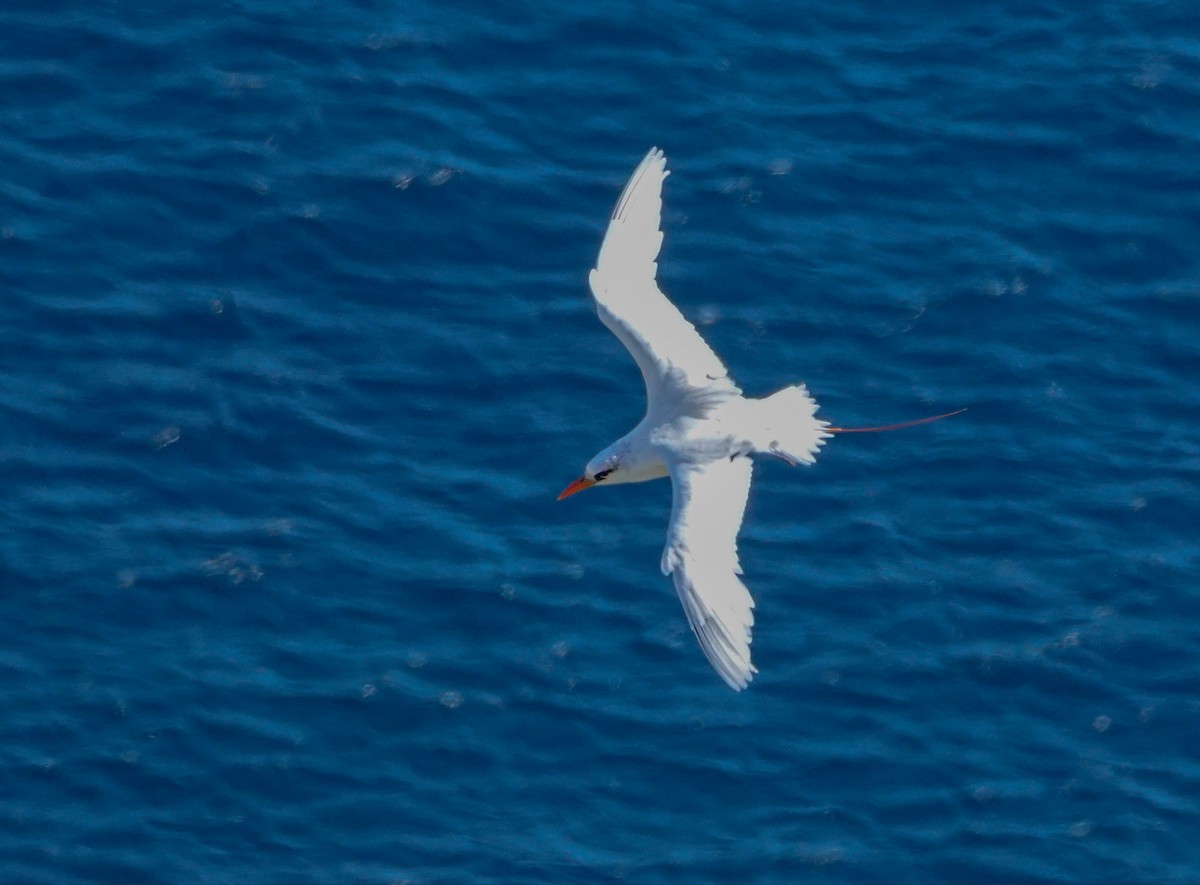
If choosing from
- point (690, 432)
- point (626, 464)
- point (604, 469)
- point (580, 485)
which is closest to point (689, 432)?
point (690, 432)

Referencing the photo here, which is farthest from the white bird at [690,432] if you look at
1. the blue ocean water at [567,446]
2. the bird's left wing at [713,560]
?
the blue ocean water at [567,446]

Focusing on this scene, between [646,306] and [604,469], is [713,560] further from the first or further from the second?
[646,306]

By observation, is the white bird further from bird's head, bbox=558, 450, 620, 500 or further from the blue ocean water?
the blue ocean water

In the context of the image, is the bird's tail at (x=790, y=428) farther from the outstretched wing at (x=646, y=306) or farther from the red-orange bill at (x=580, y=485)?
the red-orange bill at (x=580, y=485)

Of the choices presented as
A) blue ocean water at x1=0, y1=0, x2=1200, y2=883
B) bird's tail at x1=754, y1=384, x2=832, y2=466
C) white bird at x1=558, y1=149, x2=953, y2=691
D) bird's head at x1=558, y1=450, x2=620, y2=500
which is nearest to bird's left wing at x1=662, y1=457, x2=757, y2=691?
white bird at x1=558, y1=149, x2=953, y2=691

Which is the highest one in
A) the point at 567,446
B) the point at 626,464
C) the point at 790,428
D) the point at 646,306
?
the point at 567,446

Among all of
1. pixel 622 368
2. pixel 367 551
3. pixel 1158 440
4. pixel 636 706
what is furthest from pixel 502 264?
pixel 1158 440
